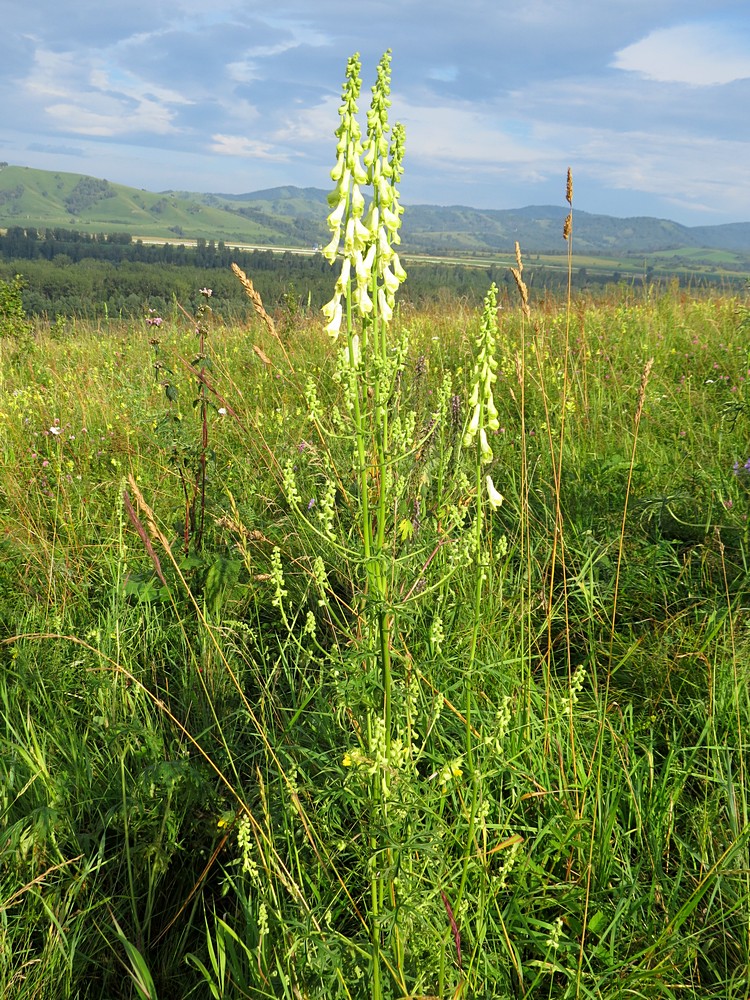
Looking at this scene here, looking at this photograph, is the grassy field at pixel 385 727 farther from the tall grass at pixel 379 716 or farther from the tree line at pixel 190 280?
the tree line at pixel 190 280

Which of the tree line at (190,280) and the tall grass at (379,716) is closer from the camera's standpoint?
the tall grass at (379,716)

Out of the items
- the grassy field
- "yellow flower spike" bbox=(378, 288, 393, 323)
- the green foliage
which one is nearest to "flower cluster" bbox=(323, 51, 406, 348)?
"yellow flower spike" bbox=(378, 288, 393, 323)

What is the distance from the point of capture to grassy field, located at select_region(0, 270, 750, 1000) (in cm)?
182

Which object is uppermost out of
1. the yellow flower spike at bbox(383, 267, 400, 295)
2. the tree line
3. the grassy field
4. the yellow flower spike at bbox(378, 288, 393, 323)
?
the tree line

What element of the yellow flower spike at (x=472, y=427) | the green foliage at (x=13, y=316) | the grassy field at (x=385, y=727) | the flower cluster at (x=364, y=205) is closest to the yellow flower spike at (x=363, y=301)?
the flower cluster at (x=364, y=205)

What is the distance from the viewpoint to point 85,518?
164 inches

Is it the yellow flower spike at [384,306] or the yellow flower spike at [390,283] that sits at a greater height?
the yellow flower spike at [390,283]

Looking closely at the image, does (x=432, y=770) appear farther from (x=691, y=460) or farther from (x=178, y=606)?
(x=691, y=460)

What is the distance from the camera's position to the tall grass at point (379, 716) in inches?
67.8

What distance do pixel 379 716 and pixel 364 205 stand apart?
1417 millimetres

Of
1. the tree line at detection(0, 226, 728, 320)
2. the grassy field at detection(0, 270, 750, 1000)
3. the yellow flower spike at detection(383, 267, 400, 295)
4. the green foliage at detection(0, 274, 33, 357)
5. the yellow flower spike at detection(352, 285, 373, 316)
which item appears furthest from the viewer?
the tree line at detection(0, 226, 728, 320)

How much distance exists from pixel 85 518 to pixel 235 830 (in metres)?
2.56

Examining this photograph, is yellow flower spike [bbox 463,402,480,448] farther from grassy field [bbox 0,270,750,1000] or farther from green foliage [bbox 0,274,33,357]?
green foliage [bbox 0,274,33,357]

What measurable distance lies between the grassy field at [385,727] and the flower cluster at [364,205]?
221mm
